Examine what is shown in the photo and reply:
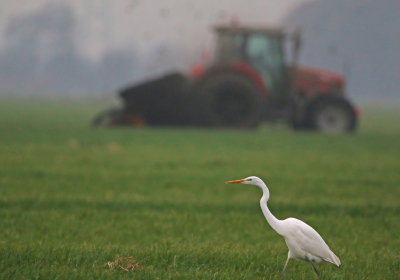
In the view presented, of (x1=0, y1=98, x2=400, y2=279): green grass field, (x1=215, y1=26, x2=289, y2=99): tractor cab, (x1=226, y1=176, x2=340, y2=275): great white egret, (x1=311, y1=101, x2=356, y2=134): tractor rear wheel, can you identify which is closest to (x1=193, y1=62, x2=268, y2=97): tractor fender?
(x1=215, y1=26, x2=289, y2=99): tractor cab

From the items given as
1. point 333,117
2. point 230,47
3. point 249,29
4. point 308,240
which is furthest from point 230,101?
point 308,240

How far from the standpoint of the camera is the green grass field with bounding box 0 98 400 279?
5332 millimetres

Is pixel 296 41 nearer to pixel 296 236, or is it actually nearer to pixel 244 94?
pixel 244 94

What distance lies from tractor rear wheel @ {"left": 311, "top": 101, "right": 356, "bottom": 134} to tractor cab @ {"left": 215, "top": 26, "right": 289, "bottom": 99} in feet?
5.15

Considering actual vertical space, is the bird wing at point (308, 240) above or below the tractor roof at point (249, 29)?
below

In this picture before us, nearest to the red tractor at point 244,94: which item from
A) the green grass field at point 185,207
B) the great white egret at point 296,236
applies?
the green grass field at point 185,207

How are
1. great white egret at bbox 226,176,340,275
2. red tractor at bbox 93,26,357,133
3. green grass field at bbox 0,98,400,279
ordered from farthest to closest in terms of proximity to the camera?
red tractor at bbox 93,26,357,133, green grass field at bbox 0,98,400,279, great white egret at bbox 226,176,340,275

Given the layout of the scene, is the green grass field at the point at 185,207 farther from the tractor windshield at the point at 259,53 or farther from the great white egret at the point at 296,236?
the tractor windshield at the point at 259,53

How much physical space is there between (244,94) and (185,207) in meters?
13.0

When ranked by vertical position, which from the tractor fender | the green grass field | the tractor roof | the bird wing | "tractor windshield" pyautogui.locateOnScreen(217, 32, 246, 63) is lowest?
the green grass field

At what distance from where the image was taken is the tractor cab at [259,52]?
21656 mm

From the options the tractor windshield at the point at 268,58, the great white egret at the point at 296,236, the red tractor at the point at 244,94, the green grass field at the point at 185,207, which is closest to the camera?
the great white egret at the point at 296,236

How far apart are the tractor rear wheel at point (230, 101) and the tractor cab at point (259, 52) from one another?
2.64 ft

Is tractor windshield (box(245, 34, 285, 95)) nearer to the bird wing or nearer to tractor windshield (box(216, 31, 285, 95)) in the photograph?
tractor windshield (box(216, 31, 285, 95))
